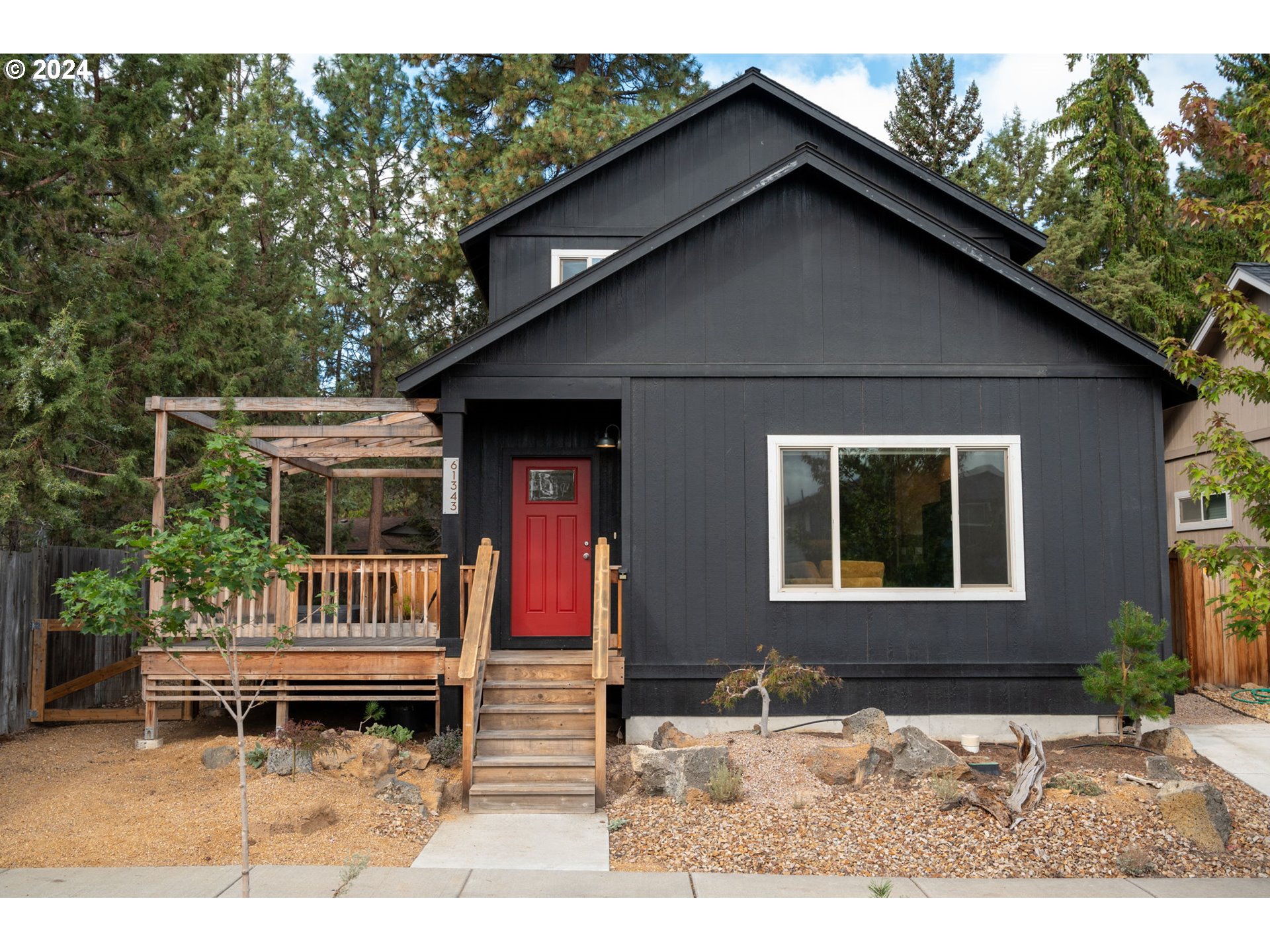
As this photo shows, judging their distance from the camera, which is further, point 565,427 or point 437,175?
point 437,175

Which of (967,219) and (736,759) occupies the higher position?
(967,219)

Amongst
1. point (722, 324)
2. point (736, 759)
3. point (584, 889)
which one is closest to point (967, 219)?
point (722, 324)

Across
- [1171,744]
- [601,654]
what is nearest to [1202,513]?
[1171,744]

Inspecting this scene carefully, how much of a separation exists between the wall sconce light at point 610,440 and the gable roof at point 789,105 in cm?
296

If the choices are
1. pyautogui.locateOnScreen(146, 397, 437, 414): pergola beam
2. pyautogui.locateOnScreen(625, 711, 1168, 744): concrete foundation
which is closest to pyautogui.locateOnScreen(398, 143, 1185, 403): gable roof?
pyautogui.locateOnScreen(146, 397, 437, 414): pergola beam

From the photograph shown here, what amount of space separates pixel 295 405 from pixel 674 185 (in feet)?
17.7

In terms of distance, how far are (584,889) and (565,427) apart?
6.10 metres

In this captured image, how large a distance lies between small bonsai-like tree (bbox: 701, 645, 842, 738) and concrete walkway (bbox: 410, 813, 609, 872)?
1740mm

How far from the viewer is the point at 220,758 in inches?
320

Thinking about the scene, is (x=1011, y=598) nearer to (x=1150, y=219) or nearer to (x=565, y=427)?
(x=565, y=427)

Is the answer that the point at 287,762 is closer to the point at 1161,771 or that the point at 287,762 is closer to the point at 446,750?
the point at 446,750

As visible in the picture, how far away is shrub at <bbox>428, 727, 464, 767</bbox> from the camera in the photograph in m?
8.38

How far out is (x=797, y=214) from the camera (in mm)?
9453

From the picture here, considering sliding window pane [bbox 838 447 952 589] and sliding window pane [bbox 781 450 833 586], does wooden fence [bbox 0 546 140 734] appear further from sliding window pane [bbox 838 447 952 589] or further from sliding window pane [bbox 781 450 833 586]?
sliding window pane [bbox 838 447 952 589]
